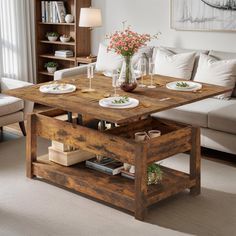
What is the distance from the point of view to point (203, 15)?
17.3ft

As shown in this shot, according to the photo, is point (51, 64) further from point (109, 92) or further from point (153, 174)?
point (153, 174)

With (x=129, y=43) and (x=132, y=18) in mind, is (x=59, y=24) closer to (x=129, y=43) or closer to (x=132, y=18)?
(x=132, y=18)

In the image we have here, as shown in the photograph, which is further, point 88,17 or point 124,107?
point 88,17

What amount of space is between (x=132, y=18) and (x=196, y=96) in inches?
95.0

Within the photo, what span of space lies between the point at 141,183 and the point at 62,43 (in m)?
3.36

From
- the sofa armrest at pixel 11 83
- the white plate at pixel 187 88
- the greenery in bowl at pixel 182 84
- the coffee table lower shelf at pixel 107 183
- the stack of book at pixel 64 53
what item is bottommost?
the coffee table lower shelf at pixel 107 183

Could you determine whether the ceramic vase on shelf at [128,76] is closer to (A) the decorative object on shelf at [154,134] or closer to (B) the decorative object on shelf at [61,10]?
(A) the decorative object on shelf at [154,134]

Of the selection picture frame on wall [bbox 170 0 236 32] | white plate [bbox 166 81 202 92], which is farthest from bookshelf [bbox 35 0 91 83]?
white plate [bbox 166 81 202 92]

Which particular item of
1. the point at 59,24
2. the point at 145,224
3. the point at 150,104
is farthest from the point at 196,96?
the point at 59,24

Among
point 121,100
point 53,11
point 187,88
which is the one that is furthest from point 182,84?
point 53,11

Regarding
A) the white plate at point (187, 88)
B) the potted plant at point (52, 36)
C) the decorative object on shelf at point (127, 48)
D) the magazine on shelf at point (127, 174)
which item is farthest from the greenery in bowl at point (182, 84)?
the potted plant at point (52, 36)

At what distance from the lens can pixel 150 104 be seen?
3.54 meters

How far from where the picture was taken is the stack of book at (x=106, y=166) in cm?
372

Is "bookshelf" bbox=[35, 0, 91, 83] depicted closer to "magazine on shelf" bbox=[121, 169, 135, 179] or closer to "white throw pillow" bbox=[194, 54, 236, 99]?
"white throw pillow" bbox=[194, 54, 236, 99]
